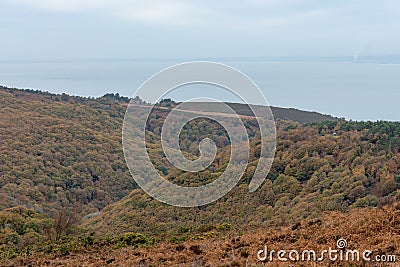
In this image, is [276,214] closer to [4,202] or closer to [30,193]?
[4,202]

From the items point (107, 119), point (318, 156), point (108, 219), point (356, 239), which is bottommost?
point (108, 219)

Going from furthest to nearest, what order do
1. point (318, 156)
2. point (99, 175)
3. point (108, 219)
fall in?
point (99, 175)
point (108, 219)
point (318, 156)

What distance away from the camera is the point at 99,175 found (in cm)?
5169

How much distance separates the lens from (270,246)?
8609 mm

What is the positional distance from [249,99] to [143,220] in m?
17.0

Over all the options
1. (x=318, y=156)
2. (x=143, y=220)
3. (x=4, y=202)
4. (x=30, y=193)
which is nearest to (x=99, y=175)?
(x=30, y=193)

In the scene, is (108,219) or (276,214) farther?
(108,219)

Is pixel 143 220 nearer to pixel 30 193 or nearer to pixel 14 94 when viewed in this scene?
pixel 30 193

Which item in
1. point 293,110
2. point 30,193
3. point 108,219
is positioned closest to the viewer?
point 108,219

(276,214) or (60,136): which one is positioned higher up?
(60,136)

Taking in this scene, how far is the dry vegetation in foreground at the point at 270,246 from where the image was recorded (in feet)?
24.8

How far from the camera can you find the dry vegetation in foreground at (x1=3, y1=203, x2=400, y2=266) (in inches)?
298

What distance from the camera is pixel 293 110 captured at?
230 feet

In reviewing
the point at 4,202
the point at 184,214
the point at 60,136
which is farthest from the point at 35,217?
the point at 60,136
